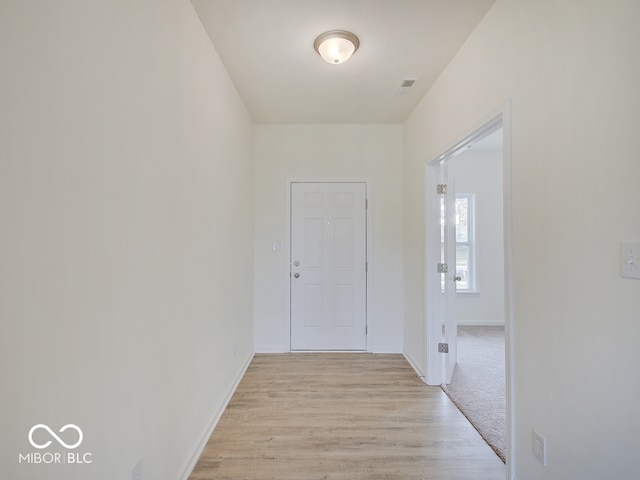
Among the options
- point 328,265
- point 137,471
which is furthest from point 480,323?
point 137,471

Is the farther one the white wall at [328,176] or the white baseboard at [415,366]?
the white wall at [328,176]

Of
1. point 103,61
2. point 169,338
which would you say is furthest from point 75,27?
point 169,338

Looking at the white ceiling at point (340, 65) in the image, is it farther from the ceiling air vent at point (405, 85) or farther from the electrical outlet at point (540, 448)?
the electrical outlet at point (540, 448)

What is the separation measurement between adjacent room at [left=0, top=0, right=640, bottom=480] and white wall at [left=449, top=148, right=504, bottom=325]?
5.34 ft

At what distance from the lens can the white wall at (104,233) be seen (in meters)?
0.71

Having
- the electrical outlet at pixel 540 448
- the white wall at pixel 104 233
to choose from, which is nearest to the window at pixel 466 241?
the electrical outlet at pixel 540 448

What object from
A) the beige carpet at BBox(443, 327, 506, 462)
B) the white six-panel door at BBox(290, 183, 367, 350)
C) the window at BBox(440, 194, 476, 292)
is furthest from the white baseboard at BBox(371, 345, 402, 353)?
the window at BBox(440, 194, 476, 292)

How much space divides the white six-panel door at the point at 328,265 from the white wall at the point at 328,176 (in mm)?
120

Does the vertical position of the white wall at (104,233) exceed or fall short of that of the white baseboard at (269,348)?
it exceeds it

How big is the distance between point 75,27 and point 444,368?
3.13 m

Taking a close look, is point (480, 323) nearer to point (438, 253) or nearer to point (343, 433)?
point (438, 253)

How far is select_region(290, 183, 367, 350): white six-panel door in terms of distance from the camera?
351 cm

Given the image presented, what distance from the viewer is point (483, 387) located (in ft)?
8.65

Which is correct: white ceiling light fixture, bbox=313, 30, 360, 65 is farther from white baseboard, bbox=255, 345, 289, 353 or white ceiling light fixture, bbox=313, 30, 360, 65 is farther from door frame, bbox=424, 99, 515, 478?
white baseboard, bbox=255, 345, 289, 353
